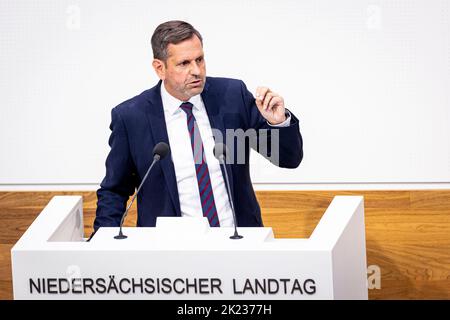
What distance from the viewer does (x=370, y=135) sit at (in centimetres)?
526

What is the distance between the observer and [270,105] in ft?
12.7

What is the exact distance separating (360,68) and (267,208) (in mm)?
876

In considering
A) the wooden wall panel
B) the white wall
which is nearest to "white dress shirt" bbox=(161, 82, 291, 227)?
the white wall

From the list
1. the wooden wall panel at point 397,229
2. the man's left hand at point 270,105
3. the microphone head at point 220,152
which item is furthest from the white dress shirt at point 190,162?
the wooden wall panel at point 397,229

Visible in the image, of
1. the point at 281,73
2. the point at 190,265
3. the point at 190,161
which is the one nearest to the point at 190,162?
the point at 190,161

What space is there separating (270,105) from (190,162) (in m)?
0.44

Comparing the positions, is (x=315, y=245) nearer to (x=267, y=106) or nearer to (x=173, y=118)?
(x=267, y=106)

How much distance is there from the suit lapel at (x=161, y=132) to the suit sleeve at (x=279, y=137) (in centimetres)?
34

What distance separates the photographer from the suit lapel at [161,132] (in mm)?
4082

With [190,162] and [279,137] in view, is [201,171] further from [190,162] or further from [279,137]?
[279,137]

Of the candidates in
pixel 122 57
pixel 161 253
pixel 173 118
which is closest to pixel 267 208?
pixel 122 57

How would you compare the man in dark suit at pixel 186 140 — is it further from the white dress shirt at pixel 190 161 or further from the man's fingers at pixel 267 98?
the man's fingers at pixel 267 98

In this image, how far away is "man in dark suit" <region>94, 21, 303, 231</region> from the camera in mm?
4078

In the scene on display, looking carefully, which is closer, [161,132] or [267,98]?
[267,98]
